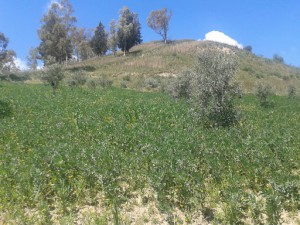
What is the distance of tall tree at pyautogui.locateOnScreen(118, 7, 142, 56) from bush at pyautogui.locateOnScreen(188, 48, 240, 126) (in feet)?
227

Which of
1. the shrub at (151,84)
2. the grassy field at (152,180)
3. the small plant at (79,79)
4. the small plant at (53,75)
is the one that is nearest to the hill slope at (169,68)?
the shrub at (151,84)

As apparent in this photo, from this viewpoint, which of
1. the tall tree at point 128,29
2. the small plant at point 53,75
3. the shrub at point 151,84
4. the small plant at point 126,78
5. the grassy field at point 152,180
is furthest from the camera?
the tall tree at point 128,29

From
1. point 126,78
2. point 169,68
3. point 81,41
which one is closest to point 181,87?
point 126,78

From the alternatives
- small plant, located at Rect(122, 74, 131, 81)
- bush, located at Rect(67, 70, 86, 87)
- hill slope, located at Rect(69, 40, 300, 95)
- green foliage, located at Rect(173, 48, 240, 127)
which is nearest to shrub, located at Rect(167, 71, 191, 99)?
green foliage, located at Rect(173, 48, 240, 127)

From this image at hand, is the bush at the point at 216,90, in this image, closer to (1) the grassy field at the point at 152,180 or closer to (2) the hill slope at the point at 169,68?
(1) the grassy field at the point at 152,180

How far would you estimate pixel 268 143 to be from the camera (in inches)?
536

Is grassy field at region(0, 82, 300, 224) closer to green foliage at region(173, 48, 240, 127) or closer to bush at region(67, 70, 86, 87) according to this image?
green foliage at region(173, 48, 240, 127)

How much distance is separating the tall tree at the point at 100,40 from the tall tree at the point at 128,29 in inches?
161

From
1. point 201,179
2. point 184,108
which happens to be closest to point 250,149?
point 201,179

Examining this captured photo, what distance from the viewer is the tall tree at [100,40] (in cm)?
8838

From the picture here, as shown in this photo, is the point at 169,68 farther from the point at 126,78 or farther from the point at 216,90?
the point at 216,90

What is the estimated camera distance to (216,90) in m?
19.9

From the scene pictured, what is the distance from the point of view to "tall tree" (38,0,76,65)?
245 feet

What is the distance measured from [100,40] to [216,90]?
242 ft
